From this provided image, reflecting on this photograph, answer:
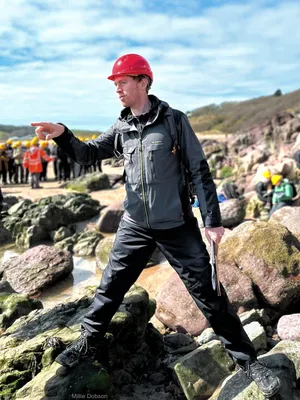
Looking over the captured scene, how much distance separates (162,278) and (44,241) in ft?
15.8

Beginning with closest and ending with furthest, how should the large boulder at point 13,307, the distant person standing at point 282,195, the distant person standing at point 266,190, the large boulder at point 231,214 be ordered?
1. the large boulder at point 13,307
2. the distant person standing at point 282,195
3. the large boulder at point 231,214
4. the distant person standing at point 266,190

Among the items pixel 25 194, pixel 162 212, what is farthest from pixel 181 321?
pixel 25 194

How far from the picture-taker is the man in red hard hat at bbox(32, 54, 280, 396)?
9.31ft

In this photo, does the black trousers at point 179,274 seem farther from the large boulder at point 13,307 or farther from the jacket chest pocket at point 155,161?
the large boulder at point 13,307

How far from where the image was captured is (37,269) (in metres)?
7.27

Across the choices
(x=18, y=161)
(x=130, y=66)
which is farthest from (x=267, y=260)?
(x=18, y=161)

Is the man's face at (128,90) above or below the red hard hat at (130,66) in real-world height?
below

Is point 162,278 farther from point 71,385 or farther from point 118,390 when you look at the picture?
point 71,385

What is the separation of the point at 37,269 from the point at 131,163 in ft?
16.1

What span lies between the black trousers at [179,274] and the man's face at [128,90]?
88cm

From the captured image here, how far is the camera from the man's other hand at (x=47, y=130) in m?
2.99

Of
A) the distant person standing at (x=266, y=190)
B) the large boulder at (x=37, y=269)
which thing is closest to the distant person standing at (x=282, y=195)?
the distant person standing at (x=266, y=190)

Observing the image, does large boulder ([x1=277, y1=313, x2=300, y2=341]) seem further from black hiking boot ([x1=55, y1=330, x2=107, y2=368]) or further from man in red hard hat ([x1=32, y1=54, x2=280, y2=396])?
black hiking boot ([x1=55, y1=330, x2=107, y2=368])

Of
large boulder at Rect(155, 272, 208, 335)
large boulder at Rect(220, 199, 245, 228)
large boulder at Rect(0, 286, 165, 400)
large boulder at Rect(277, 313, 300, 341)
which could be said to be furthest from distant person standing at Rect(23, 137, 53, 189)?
large boulder at Rect(277, 313, 300, 341)
